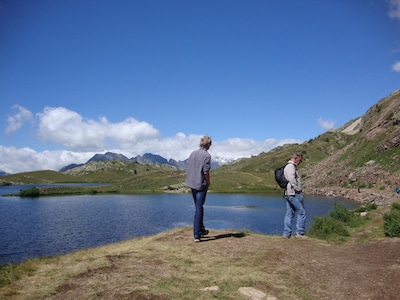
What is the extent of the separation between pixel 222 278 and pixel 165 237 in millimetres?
7101

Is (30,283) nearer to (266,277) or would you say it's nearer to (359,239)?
(266,277)

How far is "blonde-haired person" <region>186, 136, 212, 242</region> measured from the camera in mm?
13723

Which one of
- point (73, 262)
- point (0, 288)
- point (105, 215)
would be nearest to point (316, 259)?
point (73, 262)

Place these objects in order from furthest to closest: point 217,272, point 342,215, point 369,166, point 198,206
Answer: point 369,166, point 342,215, point 198,206, point 217,272

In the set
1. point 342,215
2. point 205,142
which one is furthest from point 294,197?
point 342,215

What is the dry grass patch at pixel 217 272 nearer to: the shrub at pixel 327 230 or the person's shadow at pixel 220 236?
the person's shadow at pixel 220 236

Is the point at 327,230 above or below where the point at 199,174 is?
below

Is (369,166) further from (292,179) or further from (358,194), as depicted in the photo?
(292,179)

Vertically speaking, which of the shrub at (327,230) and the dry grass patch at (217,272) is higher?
the dry grass patch at (217,272)

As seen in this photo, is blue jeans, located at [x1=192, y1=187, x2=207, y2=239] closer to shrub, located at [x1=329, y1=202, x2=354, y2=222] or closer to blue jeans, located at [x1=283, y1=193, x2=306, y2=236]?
blue jeans, located at [x1=283, y1=193, x2=306, y2=236]

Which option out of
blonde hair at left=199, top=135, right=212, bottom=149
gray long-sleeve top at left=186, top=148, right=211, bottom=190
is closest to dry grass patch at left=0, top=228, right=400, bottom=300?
gray long-sleeve top at left=186, top=148, right=211, bottom=190

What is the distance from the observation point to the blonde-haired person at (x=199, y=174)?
45.0ft

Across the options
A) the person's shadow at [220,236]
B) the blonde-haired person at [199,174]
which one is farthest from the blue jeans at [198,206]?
the person's shadow at [220,236]

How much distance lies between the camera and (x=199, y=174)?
13.7m
